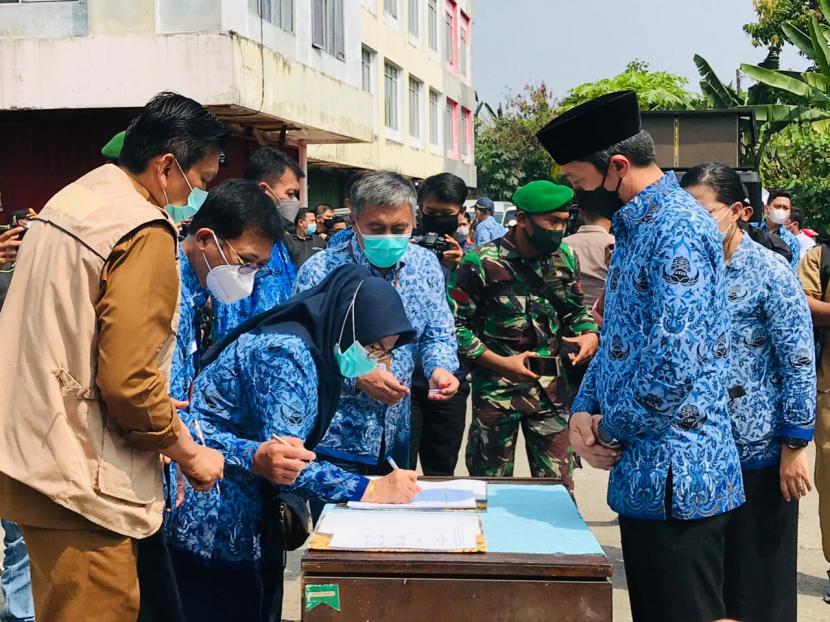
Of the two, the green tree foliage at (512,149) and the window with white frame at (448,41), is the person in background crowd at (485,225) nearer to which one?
the window with white frame at (448,41)

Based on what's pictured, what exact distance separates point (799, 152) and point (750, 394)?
61.8ft

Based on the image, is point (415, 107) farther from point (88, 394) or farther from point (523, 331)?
point (88, 394)

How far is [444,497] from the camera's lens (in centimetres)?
302

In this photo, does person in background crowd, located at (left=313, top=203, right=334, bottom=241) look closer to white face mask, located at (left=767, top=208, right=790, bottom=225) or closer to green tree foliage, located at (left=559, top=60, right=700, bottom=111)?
white face mask, located at (left=767, top=208, right=790, bottom=225)

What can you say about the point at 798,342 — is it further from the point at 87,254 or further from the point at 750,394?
the point at 87,254

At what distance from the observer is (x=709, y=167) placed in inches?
153

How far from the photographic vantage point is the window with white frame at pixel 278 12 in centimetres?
1310

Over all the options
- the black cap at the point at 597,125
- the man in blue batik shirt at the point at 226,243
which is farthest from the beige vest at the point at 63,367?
the black cap at the point at 597,125

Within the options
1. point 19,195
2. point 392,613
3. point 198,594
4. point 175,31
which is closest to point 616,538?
point 198,594

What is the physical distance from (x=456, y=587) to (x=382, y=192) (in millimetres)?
2213

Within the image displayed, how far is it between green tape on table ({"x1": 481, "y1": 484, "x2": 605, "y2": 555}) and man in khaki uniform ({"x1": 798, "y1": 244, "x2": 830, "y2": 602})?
2.15 m

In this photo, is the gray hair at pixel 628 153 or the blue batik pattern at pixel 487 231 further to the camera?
the blue batik pattern at pixel 487 231

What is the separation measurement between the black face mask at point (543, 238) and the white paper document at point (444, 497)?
1739 mm

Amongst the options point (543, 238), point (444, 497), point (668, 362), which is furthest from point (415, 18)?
point (668, 362)
